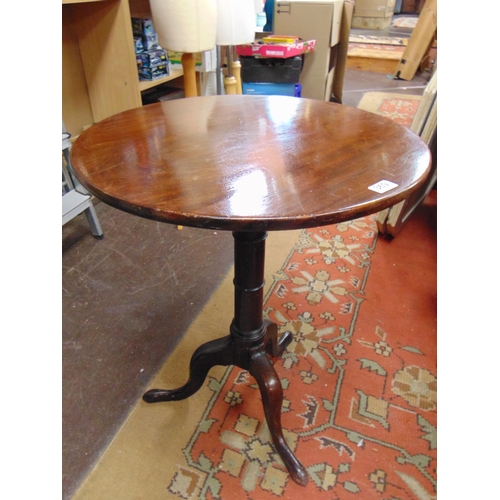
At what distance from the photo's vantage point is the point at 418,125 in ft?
5.15

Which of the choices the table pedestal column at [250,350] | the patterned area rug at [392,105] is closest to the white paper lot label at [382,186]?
the table pedestal column at [250,350]

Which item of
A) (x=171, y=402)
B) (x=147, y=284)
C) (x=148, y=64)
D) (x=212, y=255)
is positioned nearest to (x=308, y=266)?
(x=212, y=255)

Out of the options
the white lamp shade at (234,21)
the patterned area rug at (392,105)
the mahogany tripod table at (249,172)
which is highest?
the white lamp shade at (234,21)

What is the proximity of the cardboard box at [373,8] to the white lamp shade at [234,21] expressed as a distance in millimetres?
7643

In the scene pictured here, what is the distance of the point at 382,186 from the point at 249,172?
8.8 inches

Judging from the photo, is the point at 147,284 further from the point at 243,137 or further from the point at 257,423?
the point at 243,137

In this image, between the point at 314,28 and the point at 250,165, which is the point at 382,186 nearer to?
the point at 250,165

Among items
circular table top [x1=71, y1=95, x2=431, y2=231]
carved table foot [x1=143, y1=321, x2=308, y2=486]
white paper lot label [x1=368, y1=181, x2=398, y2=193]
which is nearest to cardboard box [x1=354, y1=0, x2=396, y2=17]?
circular table top [x1=71, y1=95, x2=431, y2=231]

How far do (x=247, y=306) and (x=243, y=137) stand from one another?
1.30ft

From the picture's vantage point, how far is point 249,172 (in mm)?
678

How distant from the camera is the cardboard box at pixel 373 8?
25.6 ft

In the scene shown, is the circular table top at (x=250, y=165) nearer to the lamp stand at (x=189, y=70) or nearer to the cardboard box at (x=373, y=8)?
the lamp stand at (x=189, y=70)

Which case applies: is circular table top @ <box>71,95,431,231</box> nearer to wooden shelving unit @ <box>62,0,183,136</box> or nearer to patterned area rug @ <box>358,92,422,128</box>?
wooden shelving unit @ <box>62,0,183,136</box>

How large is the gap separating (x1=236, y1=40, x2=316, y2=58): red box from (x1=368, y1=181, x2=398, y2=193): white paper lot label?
204 centimetres
